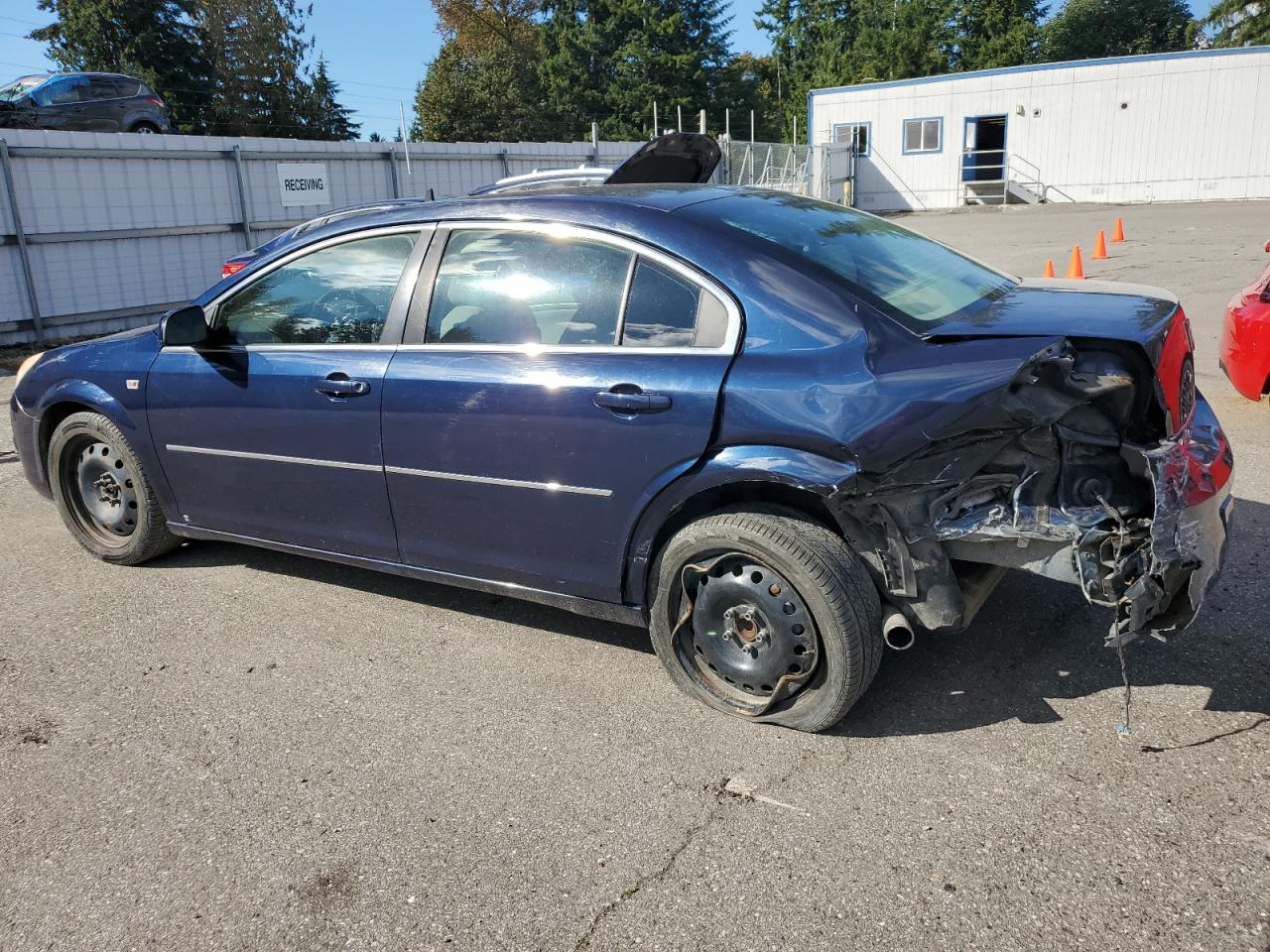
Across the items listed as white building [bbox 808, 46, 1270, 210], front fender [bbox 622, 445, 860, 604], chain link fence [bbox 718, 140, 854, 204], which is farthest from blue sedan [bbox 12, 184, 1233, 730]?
white building [bbox 808, 46, 1270, 210]

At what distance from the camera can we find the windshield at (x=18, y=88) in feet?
58.9

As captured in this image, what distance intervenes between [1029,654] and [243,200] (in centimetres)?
1427

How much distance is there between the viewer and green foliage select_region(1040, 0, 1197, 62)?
57.6 m

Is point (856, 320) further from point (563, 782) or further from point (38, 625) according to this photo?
point (38, 625)

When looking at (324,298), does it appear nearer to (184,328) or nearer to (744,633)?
(184,328)

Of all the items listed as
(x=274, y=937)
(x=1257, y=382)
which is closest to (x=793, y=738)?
(x=274, y=937)

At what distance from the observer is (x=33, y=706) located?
11.9 feet

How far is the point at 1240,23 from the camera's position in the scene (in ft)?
175

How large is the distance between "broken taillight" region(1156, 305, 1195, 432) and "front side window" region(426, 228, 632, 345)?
168 cm

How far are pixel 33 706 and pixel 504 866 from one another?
2.08 m

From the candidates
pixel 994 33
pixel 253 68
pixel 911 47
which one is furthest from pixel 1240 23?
pixel 253 68

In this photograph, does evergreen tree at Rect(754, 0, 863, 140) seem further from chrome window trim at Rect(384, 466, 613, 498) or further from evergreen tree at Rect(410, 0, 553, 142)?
chrome window trim at Rect(384, 466, 613, 498)

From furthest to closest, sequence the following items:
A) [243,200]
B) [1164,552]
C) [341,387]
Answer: [243,200], [341,387], [1164,552]

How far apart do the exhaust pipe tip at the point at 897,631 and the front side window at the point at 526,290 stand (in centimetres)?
127
